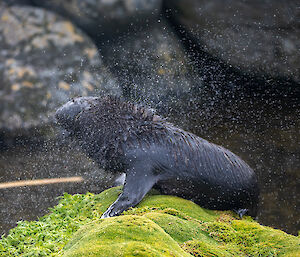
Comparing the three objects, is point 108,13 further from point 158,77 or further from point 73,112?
point 73,112

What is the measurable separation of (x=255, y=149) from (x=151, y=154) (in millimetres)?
4049

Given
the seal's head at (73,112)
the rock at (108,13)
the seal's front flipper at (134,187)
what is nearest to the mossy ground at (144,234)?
the seal's front flipper at (134,187)

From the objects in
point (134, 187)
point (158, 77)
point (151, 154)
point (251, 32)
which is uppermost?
point (251, 32)

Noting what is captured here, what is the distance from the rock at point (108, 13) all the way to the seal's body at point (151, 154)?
4.42 meters

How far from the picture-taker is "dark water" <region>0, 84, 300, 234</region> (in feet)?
26.0

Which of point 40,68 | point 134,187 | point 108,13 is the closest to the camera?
point 134,187

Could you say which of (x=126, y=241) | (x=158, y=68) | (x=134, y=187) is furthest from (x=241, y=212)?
(x=158, y=68)

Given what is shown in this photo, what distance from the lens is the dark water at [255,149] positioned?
7.93m

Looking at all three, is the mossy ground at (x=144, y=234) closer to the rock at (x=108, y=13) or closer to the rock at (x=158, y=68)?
the rock at (x=158, y=68)

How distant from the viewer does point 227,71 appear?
8.03 metres

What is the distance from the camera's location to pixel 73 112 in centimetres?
502

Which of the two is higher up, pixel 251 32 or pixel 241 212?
pixel 251 32

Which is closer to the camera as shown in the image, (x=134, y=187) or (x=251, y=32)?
(x=134, y=187)

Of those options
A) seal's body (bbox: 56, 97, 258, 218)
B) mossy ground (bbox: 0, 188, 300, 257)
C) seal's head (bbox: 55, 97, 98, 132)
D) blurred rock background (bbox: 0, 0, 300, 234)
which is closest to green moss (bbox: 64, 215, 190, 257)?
mossy ground (bbox: 0, 188, 300, 257)
